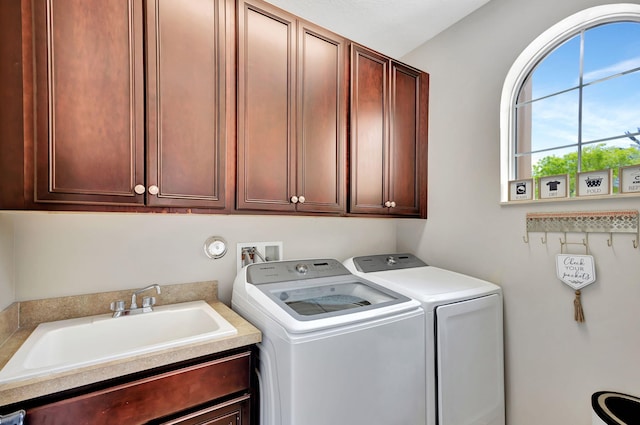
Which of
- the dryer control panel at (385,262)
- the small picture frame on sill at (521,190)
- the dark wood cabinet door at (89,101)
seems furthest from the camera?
the dryer control panel at (385,262)

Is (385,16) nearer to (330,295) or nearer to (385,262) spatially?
(385,262)

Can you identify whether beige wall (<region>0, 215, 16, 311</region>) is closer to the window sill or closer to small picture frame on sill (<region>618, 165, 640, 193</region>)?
the window sill

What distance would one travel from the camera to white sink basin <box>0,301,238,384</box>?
3.04ft

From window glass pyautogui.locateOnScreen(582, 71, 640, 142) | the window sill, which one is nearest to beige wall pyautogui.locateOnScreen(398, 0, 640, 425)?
the window sill

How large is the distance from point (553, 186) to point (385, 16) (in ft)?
4.59

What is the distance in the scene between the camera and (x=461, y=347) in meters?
1.48

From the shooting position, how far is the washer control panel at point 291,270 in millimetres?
1561

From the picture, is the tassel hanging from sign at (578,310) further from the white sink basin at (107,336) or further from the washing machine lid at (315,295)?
the white sink basin at (107,336)

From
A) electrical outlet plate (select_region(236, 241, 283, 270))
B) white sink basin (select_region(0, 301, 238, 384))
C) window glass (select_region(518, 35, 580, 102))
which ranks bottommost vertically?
white sink basin (select_region(0, 301, 238, 384))

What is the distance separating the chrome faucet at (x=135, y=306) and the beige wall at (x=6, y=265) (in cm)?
35

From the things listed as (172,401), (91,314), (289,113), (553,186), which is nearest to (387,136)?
(289,113)

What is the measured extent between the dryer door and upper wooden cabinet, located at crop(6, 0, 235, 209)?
1233mm

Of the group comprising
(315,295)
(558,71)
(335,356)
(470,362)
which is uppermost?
(558,71)

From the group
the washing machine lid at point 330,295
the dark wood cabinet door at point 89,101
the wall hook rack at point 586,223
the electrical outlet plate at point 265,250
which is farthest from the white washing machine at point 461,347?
the dark wood cabinet door at point 89,101
